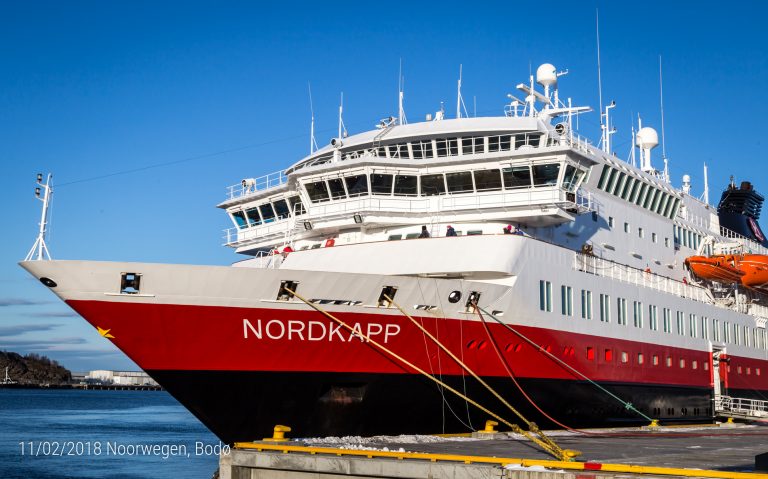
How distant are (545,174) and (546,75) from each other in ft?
27.0

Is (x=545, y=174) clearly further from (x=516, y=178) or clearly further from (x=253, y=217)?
(x=253, y=217)

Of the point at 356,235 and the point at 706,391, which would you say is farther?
the point at 706,391

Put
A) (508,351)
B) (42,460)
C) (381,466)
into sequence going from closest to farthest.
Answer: (381,466) < (508,351) < (42,460)

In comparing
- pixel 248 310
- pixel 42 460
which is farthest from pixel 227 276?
pixel 42 460

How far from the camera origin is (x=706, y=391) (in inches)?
1196

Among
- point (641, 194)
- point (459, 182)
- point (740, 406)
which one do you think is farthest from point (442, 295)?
point (740, 406)

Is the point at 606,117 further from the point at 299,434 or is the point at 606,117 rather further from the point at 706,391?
the point at 299,434

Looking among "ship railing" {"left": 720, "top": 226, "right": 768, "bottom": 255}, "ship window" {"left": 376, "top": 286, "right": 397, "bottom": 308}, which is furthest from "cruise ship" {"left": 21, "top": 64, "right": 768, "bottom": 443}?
"ship railing" {"left": 720, "top": 226, "right": 768, "bottom": 255}

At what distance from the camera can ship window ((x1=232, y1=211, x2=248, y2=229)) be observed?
1088 inches

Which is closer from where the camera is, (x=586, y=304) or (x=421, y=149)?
(x=586, y=304)

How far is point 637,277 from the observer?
26891 millimetres

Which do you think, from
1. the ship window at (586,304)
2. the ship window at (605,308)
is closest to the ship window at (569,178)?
the ship window at (586,304)

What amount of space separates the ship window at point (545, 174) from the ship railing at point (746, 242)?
60.1 ft

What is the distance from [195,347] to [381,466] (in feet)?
19.5
